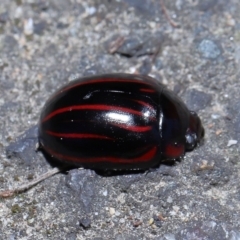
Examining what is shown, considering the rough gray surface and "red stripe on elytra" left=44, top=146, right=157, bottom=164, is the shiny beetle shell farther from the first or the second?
the rough gray surface

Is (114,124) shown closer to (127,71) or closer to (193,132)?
(193,132)

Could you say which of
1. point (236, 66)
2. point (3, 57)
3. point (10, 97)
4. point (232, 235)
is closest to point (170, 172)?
point (232, 235)

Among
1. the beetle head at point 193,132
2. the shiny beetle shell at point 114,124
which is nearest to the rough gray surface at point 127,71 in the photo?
the beetle head at point 193,132

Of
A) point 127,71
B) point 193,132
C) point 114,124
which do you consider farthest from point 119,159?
point 127,71

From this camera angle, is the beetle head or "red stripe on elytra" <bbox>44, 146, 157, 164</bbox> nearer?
"red stripe on elytra" <bbox>44, 146, 157, 164</bbox>

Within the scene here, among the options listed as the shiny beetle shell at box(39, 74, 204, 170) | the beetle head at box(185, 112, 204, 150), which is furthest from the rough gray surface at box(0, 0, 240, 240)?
the shiny beetle shell at box(39, 74, 204, 170)
